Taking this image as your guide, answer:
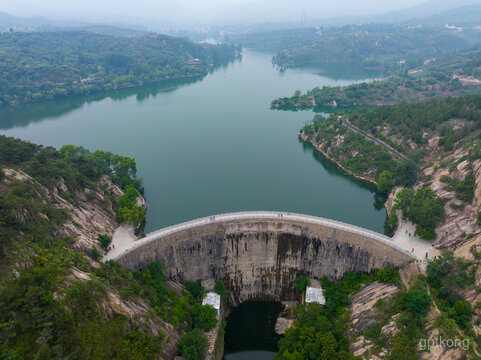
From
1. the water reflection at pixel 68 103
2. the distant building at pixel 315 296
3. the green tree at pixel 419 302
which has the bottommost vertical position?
the distant building at pixel 315 296

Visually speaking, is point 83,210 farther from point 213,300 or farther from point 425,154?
point 425,154

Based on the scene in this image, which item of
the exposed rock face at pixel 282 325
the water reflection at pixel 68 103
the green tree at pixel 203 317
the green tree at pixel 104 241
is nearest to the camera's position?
the green tree at pixel 203 317

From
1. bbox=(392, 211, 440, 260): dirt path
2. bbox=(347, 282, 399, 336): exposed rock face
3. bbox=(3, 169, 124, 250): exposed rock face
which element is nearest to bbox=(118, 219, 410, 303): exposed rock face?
bbox=(392, 211, 440, 260): dirt path

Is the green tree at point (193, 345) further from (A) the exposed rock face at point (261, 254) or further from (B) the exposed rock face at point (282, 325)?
(A) the exposed rock face at point (261, 254)

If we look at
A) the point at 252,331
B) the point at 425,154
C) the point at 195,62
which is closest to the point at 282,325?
the point at 252,331

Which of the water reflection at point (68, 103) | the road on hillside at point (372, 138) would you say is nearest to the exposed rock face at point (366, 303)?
the road on hillside at point (372, 138)

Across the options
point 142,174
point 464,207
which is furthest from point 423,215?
point 142,174
